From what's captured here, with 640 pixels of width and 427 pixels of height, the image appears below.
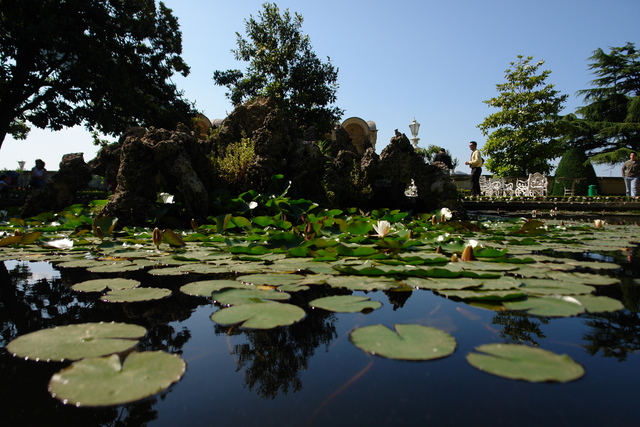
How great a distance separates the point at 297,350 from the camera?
1.01m

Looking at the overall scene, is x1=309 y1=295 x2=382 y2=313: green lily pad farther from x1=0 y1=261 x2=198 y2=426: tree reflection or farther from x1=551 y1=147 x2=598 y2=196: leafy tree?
x1=551 y1=147 x2=598 y2=196: leafy tree

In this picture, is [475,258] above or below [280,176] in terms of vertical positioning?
below

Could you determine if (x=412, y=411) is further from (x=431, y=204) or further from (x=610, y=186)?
(x=610, y=186)

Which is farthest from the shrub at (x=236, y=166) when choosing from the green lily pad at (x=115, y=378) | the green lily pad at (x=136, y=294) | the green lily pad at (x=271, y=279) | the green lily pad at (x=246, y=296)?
the green lily pad at (x=115, y=378)

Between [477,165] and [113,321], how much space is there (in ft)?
43.1

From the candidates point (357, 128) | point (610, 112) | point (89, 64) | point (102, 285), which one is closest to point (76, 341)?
point (102, 285)

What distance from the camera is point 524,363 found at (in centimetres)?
88

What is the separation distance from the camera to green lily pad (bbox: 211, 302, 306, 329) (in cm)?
114

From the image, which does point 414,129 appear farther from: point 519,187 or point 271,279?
point 271,279

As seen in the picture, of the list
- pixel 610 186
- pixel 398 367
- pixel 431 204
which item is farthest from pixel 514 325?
pixel 610 186

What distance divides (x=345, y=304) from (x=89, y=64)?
15.9m

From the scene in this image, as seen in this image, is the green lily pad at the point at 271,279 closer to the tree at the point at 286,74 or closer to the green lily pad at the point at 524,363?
the green lily pad at the point at 524,363

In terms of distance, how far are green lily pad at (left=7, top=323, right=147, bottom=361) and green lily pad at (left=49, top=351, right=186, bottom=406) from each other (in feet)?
0.26

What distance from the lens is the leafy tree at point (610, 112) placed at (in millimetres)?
27969
